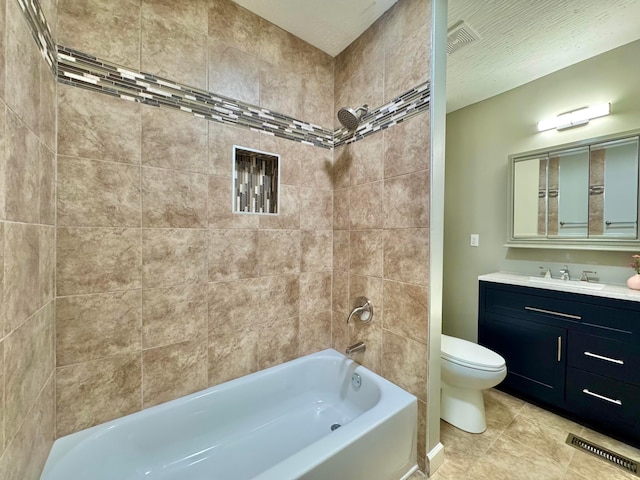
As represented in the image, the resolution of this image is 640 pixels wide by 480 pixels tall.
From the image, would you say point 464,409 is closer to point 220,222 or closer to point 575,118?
point 220,222

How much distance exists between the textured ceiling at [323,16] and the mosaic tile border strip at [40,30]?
3.09 feet

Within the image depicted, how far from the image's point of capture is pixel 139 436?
1.15 metres

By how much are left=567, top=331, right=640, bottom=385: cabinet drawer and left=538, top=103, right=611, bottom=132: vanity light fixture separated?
1496 mm

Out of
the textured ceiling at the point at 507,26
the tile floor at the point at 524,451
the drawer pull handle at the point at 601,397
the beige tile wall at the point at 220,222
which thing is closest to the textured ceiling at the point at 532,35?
the textured ceiling at the point at 507,26

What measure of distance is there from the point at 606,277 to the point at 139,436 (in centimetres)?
295

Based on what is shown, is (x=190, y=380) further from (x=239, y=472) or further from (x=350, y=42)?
(x=350, y=42)

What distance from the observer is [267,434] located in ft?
4.65

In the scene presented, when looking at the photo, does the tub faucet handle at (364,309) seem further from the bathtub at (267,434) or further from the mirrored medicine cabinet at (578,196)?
the mirrored medicine cabinet at (578,196)

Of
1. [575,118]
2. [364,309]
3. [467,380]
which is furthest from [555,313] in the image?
[575,118]

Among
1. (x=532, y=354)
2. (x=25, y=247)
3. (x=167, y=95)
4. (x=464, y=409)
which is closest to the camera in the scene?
(x=25, y=247)

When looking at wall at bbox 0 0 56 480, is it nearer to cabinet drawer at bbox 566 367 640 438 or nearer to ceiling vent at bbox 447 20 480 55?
ceiling vent at bbox 447 20 480 55

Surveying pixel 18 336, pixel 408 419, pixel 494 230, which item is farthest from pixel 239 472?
pixel 494 230

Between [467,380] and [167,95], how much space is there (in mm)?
2284

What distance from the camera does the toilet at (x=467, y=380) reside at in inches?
57.8
